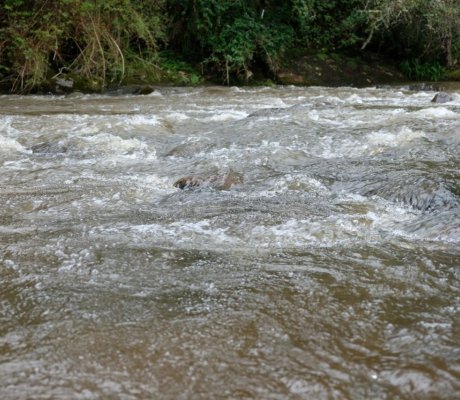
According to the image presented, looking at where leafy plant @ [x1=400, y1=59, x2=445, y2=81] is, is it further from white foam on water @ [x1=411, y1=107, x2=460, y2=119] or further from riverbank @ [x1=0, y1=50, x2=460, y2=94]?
white foam on water @ [x1=411, y1=107, x2=460, y2=119]

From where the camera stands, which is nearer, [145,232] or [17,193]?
[145,232]

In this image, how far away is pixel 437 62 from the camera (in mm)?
17016

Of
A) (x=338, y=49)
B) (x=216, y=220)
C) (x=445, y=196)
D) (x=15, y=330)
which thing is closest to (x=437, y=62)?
(x=338, y=49)

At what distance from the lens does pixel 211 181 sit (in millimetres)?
4918

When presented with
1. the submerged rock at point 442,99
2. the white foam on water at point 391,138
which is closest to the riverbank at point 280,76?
the submerged rock at point 442,99

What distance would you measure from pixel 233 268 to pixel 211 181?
2.03 m

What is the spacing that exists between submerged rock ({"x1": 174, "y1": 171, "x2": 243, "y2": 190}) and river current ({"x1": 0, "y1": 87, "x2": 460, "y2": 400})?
22mm

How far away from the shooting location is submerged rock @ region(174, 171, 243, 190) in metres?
4.86

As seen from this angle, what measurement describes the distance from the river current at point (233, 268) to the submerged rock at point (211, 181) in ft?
0.07

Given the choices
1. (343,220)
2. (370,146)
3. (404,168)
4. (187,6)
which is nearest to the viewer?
(343,220)

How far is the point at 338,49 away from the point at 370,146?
1215 cm

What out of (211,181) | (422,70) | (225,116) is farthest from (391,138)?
(422,70)

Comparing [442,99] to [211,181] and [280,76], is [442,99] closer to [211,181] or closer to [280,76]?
[280,76]

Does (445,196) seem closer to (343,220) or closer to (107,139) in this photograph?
(343,220)
